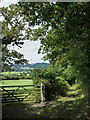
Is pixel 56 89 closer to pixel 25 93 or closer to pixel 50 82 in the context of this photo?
pixel 50 82

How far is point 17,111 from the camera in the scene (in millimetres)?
3115

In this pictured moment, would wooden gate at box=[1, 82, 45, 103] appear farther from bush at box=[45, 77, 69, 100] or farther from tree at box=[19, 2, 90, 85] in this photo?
tree at box=[19, 2, 90, 85]

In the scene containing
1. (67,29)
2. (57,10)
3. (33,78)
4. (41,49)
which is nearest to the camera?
(67,29)

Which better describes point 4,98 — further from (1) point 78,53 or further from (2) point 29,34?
(1) point 78,53

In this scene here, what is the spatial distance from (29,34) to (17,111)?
193 cm

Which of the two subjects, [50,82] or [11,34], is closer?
[11,34]

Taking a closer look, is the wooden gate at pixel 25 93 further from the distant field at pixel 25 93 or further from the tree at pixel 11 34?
the tree at pixel 11 34

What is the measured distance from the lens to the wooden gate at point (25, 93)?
3.64m

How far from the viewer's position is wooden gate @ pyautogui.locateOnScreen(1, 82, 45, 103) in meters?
3.64

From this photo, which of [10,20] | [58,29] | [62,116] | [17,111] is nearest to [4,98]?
[17,111]

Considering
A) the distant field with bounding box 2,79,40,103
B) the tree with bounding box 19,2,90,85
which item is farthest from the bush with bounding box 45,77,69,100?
the tree with bounding box 19,2,90,85

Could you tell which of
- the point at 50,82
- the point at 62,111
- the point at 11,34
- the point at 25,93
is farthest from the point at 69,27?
the point at 25,93

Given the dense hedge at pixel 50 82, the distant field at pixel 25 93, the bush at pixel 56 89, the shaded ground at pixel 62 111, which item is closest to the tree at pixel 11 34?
the shaded ground at pixel 62 111

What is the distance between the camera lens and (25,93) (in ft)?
12.7
